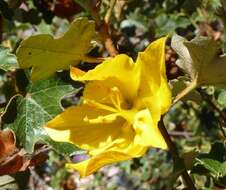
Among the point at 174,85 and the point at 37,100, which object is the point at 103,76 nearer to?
the point at 174,85

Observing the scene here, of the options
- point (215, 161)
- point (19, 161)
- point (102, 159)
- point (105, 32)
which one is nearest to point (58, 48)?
point (105, 32)

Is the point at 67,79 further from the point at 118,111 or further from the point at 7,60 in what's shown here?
the point at 118,111

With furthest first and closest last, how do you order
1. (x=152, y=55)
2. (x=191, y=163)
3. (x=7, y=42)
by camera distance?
(x=7, y=42), (x=191, y=163), (x=152, y=55)

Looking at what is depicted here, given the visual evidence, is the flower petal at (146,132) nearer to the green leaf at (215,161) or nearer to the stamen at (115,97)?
the stamen at (115,97)

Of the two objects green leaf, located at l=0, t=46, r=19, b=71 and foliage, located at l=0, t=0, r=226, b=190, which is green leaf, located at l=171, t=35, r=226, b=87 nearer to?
foliage, located at l=0, t=0, r=226, b=190

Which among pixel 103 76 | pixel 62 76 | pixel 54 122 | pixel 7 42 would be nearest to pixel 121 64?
pixel 103 76

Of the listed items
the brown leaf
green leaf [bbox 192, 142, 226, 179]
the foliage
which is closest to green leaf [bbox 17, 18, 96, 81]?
the foliage
